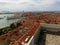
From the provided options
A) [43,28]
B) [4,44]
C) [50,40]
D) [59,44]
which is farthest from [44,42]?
[43,28]

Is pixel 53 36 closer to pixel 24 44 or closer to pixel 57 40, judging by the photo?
pixel 57 40

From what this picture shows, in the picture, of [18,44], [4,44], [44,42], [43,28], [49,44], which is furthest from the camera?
[43,28]

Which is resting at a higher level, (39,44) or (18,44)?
(18,44)

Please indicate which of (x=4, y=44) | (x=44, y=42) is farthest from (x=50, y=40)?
(x=4, y=44)

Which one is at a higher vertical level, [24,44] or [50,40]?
[24,44]

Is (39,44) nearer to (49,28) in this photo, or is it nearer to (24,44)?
(24,44)

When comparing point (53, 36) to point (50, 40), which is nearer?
point (50, 40)

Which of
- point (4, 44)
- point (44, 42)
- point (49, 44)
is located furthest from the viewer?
point (4, 44)

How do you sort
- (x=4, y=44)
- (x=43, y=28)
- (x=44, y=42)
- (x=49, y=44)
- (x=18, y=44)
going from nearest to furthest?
1. (x=18, y=44)
2. (x=49, y=44)
3. (x=44, y=42)
4. (x=4, y=44)
5. (x=43, y=28)

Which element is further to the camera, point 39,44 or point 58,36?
point 58,36
